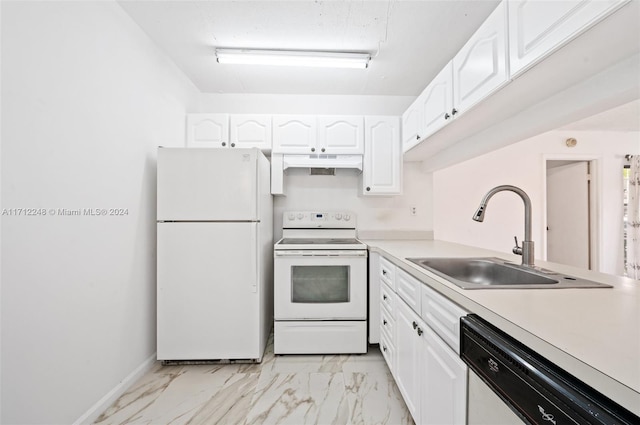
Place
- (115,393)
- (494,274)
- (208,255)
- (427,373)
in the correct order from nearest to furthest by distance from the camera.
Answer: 1. (427,373)
2. (494,274)
3. (115,393)
4. (208,255)

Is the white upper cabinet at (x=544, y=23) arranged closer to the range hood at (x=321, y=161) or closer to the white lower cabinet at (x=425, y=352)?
the white lower cabinet at (x=425, y=352)

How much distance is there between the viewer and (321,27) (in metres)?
1.80

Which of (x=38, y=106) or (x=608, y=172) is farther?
(x=608, y=172)

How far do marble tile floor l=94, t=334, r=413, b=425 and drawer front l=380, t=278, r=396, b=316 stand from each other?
19.7 inches

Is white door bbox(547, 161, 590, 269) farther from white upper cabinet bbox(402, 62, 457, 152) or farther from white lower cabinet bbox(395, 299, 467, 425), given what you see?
white lower cabinet bbox(395, 299, 467, 425)

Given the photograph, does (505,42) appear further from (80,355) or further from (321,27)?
(80,355)

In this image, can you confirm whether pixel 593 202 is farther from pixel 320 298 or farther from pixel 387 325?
pixel 320 298

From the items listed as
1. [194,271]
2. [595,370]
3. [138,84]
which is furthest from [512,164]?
[138,84]

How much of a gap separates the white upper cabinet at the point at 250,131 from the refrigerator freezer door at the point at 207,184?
20.4 inches

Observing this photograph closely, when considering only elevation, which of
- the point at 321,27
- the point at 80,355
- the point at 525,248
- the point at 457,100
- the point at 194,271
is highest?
the point at 321,27

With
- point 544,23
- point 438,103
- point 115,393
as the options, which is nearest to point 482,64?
point 544,23

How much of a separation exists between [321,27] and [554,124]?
1.50 metres

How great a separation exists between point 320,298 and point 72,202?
168 centimetres

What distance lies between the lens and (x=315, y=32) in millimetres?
1847
